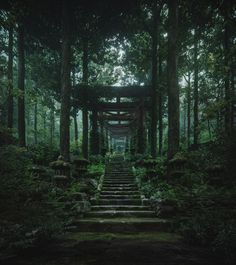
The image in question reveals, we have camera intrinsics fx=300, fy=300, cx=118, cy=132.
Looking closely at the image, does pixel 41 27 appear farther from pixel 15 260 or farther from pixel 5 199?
pixel 15 260

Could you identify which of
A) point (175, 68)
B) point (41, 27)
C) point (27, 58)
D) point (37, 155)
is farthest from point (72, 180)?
point (27, 58)

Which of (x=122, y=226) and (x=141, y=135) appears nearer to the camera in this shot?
(x=122, y=226)

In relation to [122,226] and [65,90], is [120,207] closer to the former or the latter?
[122,226]

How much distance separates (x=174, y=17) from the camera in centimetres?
1327

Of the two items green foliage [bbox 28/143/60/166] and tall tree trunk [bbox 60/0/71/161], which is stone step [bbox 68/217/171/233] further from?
green foliage [bbox 28/143/60/166]

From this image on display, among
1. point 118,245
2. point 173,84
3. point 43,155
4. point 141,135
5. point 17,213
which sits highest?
point 173,84

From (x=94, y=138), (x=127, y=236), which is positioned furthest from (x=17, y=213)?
(x=94, y=138)

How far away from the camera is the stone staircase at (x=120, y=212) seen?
890 cm

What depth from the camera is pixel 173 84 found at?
43.7 feet

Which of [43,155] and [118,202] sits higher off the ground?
[43,155]

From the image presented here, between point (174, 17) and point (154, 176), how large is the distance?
753cm

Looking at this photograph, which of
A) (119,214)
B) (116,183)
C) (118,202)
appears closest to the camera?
(119,214)

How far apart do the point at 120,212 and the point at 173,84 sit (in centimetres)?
618

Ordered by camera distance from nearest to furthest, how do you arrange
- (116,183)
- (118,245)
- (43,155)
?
(118,245) < (116,183) < (43,155)
